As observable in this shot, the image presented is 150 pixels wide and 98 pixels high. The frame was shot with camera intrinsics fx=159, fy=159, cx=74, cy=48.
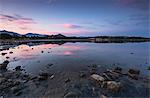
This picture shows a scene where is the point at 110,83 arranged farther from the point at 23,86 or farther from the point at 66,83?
the point at 23,86

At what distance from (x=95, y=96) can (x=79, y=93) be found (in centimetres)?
135

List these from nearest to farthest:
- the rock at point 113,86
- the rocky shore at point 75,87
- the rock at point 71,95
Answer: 1. the rock at point 71,95
2. the rocky shore at point 75,87
3. the rock at point 113,86

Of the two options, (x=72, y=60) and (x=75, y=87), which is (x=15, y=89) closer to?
(x=75, y=87)

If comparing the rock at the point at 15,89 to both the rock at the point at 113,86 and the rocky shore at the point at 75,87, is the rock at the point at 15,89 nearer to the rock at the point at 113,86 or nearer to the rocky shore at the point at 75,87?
the rocky shore at the point at 75,87

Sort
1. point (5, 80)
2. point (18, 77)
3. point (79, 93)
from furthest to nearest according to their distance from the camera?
point (18, 77) → point (5, 80) → point (79, 93)

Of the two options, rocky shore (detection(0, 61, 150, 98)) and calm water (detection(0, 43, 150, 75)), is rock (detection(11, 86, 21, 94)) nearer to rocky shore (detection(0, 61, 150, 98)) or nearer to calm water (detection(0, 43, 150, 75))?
rocky shore (detection(0, 61, 150, 98))

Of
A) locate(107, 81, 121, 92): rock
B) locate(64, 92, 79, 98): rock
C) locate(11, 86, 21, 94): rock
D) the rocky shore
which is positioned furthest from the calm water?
locate(64, 92, 79, 98): rock

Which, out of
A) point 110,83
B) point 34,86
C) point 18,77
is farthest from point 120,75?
point 18,77

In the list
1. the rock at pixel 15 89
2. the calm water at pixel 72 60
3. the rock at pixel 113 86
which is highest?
the rock at pixel 113 86

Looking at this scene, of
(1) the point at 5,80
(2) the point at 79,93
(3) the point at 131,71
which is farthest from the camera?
(3) the point at 131,71

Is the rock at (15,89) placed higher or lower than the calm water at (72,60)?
higher

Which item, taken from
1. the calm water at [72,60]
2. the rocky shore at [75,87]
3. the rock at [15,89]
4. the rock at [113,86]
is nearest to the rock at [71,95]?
the rocky shore at [75,87]

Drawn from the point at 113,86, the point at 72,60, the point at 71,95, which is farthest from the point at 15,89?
the point at 72,60

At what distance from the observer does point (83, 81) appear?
15.6 metres
